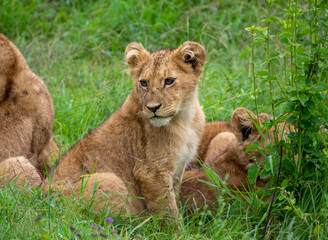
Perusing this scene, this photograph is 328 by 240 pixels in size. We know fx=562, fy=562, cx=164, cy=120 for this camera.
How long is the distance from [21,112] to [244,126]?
2072 millimetres

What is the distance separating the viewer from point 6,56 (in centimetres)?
527

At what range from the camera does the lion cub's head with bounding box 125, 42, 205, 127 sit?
468 cm

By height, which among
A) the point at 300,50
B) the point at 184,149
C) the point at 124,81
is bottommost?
the point at 124,81

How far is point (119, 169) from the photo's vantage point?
504 cm

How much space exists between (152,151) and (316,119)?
1.44 metres

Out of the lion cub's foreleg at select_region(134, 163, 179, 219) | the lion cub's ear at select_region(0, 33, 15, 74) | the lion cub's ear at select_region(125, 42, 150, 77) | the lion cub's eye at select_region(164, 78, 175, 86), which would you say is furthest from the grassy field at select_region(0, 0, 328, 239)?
the lion cub's ear at select_region(0, 33, 15, 74)

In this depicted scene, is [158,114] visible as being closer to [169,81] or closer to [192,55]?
[169,81]

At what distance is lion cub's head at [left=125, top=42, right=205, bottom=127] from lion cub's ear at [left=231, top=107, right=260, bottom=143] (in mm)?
428

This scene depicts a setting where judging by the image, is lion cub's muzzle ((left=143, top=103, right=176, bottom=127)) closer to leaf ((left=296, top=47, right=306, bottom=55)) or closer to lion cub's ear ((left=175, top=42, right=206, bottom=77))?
lion cub's ear ((left=175, top=42, right=206, bottom=77))

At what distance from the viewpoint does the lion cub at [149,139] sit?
15.5 feet

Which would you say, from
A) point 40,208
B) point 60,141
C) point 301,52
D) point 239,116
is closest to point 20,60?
point 60,141

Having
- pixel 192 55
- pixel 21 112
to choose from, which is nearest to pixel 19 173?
pixel 21 112

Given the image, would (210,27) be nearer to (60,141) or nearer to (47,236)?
(60,141)

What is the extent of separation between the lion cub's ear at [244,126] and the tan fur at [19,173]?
1818mm
